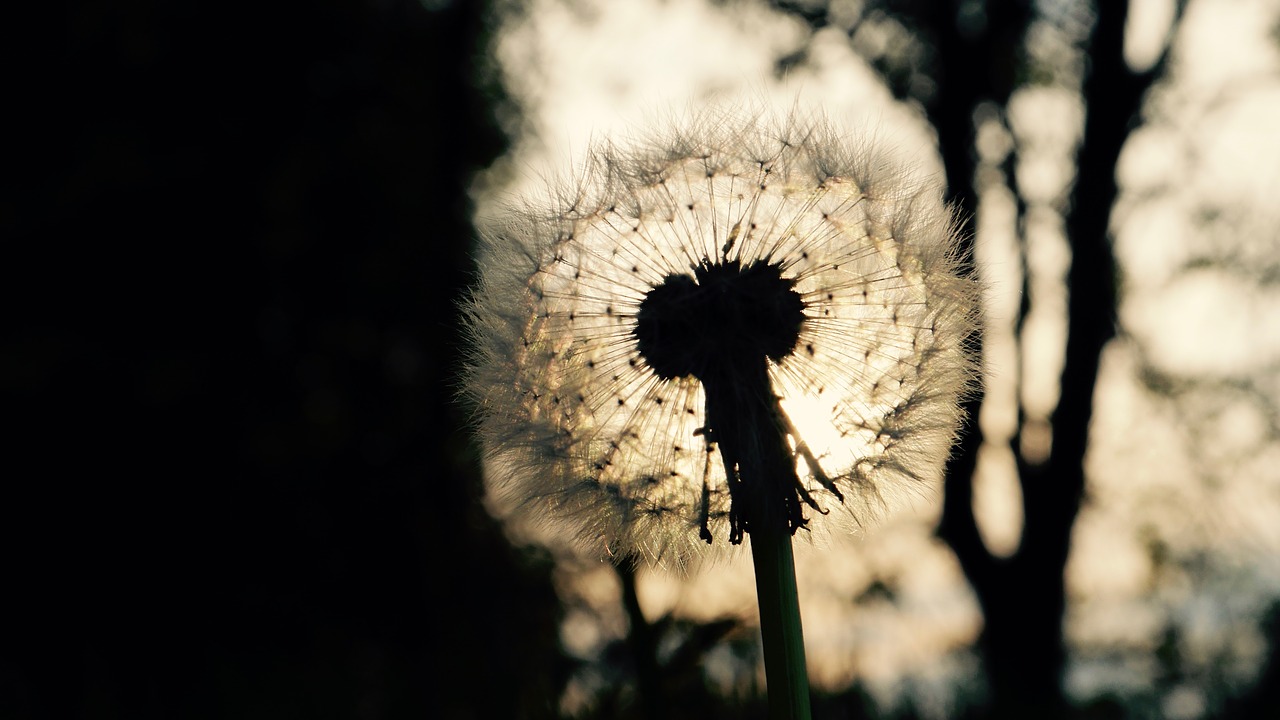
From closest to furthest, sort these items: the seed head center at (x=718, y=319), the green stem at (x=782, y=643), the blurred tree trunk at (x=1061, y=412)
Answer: the green stem at (x=782, y=643), the seed head center at (x=718, y=319), the blurred tree trunk at (x=1061, y=412)

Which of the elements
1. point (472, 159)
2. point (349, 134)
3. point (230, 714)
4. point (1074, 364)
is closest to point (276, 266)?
point (349, 134)

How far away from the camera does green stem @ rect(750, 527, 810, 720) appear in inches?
64.0

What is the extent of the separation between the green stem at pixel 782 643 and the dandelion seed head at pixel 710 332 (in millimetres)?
255

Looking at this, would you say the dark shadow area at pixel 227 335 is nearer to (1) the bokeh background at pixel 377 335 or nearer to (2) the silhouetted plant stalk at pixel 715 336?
(1) the bokeh background at pixel 377 335

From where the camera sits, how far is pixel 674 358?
1.95m

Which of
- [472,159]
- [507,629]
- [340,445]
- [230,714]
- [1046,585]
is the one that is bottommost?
[230,714]

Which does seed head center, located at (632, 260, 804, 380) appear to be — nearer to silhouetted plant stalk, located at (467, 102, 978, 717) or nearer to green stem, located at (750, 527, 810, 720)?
silhouetted plant stalk, located at (467, 102, 978, 717)

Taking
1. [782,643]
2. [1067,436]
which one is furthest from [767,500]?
[1067,436]

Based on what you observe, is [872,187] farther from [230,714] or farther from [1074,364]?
[1074,364]

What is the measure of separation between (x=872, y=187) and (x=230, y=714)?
3.60 m

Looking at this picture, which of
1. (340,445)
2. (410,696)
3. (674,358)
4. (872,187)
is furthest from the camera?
(340,445)

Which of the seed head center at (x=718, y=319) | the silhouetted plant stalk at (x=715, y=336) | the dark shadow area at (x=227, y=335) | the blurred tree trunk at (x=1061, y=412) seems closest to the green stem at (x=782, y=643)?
the silhouetted plant stalk at (x=715, y=336)

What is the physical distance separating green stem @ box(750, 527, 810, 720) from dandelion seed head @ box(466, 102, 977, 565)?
0.25 metres

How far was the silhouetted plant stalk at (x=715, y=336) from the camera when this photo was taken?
191cm
